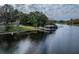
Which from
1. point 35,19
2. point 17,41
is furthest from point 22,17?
point 17,41

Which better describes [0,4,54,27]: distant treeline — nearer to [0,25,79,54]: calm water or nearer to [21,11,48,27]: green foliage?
[21,11,48,27]: green foliage

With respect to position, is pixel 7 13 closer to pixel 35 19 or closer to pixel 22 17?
pixel 22 17

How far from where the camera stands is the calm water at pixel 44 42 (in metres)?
1.58

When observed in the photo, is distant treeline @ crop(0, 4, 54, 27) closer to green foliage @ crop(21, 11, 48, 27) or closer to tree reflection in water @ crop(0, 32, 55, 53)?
green foliage @ crop(21, 11, 48, 27)

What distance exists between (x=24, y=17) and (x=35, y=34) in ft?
0.61

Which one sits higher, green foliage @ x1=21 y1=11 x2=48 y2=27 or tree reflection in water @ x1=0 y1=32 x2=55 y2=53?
green foliage @ x1=21 y1=11 x2=48 y2=27

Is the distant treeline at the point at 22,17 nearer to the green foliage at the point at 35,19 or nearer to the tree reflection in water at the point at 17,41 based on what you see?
the green foliage at the point at 35,19

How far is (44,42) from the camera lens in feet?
5.26

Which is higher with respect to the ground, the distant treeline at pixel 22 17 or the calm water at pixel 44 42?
the distant treeline at pixel 22 17

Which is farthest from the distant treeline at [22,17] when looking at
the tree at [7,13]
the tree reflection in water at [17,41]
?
the tree reflection in water at [17,41]

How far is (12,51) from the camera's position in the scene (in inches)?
62.1

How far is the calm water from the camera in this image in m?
1.58

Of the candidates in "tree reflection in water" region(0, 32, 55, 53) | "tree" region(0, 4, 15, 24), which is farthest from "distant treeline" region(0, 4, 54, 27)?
"tree reflection in water" region(0, 32, 55, 53)

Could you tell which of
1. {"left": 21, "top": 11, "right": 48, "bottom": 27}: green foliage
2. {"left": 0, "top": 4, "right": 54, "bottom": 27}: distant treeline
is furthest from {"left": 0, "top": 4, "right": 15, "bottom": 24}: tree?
{"left": 21, "top": 11, "right": 48, "bottom": 27}: green foliage
